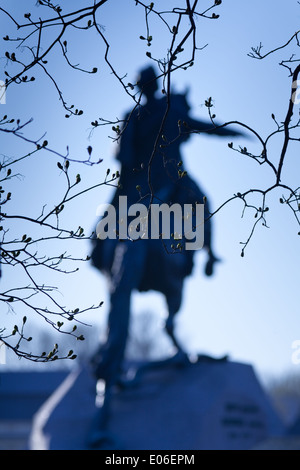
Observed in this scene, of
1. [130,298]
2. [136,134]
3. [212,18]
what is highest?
[136,134]

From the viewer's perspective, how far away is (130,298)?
1040 centimetres

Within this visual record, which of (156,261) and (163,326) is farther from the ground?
(156,261)

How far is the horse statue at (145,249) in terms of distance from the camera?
398 inches

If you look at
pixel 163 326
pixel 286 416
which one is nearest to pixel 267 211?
pixel 163 326

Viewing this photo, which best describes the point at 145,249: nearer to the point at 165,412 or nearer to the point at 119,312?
the point at 119,312

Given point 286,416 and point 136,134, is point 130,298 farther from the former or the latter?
point 286,416

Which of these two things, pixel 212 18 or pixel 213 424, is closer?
pixel 212 18

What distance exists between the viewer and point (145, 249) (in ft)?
34.7

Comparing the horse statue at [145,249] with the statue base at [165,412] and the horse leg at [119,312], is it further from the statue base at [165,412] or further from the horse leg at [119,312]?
the statue base at [165,412]

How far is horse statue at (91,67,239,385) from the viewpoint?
10.1 meters

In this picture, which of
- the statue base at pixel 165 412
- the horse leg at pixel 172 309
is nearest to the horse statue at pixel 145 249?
the horse leg at pixel 172 309

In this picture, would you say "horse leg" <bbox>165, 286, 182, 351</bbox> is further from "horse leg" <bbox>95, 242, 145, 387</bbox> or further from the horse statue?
"horse leg" <bbox>95, 242, 145, 387</bbox>
